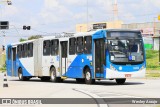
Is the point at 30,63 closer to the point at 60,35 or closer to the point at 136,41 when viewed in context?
the point at 60,35

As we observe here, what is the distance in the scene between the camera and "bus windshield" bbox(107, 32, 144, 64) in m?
29.2

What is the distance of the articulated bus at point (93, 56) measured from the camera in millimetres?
29156

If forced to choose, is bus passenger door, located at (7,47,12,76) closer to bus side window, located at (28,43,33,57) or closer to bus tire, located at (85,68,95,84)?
bus side window, located at (28,43,33,57)

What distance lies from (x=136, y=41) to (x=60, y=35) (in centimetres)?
682

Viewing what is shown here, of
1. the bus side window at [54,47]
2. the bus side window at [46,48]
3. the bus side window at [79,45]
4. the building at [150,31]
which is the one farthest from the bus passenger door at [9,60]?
the building at [150,31]

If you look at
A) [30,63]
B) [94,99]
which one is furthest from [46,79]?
[94,99]

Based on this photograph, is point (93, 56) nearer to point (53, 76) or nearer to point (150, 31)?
point (53, 76)

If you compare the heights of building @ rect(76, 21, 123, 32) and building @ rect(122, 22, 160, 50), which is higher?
building @ rect(76, 21, 123, 32)

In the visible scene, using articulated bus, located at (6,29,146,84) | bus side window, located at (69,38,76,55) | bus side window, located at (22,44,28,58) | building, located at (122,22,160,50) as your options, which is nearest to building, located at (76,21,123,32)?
building, located at (122,22,160,50)

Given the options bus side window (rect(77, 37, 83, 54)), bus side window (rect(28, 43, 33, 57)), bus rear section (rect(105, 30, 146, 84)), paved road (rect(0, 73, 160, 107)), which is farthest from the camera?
bus side window (rect(28, 43, 33, 57))

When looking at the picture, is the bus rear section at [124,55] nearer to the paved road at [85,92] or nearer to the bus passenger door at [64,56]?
the paved road at [85,92]

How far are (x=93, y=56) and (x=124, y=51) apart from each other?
1.99m

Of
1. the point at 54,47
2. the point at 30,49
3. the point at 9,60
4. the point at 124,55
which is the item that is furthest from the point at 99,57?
the point at 9,60

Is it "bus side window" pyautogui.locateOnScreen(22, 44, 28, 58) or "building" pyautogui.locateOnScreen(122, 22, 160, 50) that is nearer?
"bus side window" pyautogui.locateOnScreen(22, 44, 28, 58)
